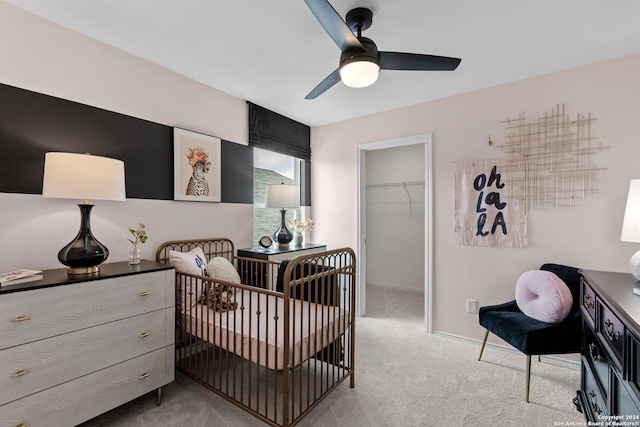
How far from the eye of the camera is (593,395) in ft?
4.86

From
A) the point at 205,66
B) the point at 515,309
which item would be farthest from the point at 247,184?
the point at 515,309

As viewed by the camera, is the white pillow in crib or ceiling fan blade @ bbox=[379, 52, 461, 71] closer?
ceiling fan blade @ bbox=[379, 52, 461, 71]

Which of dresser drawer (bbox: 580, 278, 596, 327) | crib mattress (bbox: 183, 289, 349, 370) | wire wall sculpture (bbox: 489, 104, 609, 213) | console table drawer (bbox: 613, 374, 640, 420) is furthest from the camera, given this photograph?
wire wall sculpture (bbox: 489, 104, 609, 213)

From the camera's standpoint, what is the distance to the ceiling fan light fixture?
153cm

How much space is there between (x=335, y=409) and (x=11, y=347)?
68.2 inches

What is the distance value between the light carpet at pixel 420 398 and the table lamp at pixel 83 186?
100cm

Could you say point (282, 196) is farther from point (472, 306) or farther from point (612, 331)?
point (612, 331)

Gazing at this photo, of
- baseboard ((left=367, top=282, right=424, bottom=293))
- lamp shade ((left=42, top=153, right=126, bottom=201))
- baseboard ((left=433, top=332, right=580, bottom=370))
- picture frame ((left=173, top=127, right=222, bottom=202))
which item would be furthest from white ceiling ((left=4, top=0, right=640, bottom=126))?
baseboard ((left=367, top=282, right=424, bottom=293))

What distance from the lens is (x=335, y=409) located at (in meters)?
1.85

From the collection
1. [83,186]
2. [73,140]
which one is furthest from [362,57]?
[73,140]

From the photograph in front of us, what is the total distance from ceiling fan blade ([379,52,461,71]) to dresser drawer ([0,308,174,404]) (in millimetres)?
2097

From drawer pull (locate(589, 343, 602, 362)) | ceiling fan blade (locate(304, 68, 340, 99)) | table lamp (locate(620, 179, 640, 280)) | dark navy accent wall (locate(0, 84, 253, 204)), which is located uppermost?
ceiling fan blade (locate(304, 68, 340, 99))

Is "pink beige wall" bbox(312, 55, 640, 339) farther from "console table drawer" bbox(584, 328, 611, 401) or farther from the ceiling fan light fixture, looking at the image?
the ceiling fan light fixture

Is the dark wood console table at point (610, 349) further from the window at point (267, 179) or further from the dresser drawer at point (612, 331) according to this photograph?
the window at point (267, 179)
